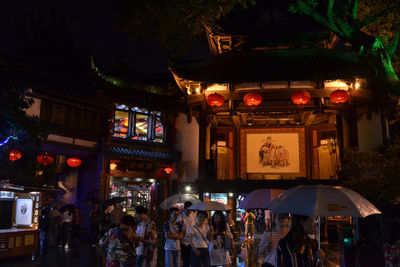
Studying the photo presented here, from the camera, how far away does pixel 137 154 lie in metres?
20.8

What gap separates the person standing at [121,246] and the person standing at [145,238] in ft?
5.28

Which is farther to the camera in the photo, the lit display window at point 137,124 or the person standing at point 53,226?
the lit display window at point 137,124

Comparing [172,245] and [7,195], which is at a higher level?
[7,195]

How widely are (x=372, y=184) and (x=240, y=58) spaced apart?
8.93m

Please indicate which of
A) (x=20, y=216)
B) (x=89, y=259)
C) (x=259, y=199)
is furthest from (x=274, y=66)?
(x=20, y=216)

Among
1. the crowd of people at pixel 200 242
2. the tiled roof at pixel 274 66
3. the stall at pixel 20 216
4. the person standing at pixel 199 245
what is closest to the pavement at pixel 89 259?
the stall at pixel 20 216

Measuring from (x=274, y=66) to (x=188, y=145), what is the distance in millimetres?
7323

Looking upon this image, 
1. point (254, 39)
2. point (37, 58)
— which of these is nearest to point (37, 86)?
point (37, 58)

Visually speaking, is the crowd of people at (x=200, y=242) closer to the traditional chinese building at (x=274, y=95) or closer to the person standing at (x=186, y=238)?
the person standing at (x=186, y=238)

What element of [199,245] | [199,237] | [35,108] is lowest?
[199,245]

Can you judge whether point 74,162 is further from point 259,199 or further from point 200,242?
point 200,242

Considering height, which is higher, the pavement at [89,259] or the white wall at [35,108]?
the white wall at [35,108]

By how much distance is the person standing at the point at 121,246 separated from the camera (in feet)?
18.3

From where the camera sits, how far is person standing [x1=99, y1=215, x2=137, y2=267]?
5.58 metres
